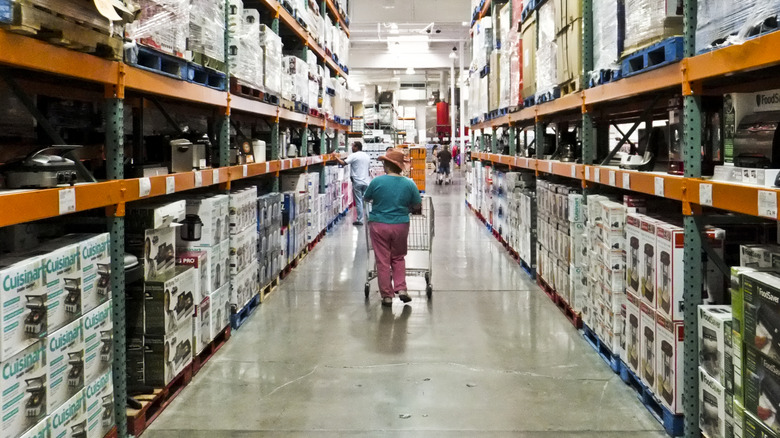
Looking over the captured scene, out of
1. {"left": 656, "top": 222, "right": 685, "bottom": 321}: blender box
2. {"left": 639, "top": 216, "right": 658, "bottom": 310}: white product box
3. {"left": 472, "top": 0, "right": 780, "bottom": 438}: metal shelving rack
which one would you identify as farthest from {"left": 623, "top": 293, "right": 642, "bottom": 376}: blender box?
{"left": 472, "top": 0, "right": 780, "bottom": 438}: metal shelving rack

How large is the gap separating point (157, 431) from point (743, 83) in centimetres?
423

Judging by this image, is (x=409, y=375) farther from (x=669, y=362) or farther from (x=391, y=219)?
(x=391, y=219)

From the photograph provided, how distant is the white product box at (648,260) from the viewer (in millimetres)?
3765

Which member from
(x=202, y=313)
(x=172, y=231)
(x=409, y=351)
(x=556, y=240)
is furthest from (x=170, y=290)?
(x=556, y=240)

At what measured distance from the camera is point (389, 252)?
663 cm

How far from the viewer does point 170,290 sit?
13.1 ft

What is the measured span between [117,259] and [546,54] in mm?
4635

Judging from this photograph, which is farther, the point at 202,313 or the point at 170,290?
the point at 202,313

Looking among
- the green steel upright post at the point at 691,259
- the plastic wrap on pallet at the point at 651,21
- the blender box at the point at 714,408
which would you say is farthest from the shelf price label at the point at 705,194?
the plastic wrap on pallet at the point at 651,21

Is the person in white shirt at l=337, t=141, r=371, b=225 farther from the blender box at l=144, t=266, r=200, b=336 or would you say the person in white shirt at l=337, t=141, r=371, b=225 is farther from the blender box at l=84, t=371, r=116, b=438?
the blender box at l=84, t=371, r=116, b=438

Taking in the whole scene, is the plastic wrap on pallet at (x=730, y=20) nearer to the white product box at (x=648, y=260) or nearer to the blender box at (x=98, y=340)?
the white product box at (x=648, y=260)

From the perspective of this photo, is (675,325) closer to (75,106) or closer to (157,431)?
(157,431)

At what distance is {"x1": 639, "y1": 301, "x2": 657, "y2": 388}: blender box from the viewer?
3.81 meters

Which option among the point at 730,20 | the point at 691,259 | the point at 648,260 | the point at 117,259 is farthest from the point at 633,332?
the point at 117,259
